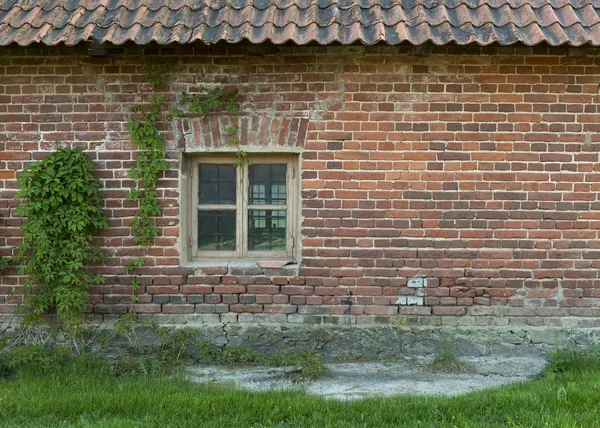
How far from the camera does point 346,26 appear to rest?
5125 mm

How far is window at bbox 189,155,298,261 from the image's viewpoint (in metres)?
5.86

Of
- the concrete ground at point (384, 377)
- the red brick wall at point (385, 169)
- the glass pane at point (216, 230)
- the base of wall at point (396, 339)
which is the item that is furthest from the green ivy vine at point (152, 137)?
the concrete ground at point (384, 377)

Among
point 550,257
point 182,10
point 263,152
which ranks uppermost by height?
point 182,10

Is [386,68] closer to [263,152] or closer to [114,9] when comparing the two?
[263,152]

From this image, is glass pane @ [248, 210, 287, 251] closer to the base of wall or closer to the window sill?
the window sill

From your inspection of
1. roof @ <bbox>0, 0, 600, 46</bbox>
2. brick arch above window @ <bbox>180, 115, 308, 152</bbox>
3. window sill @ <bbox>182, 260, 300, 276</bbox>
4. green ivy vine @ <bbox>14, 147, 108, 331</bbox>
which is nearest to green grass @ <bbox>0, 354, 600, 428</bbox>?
green ivy vine @ <bbox>14, 147, 108, 331</bbox>

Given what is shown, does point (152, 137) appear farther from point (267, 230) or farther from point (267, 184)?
point (267, 230)

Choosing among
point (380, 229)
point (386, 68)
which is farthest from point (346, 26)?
point (380, 229)

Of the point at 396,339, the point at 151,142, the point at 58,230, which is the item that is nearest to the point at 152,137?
the point at 151,142

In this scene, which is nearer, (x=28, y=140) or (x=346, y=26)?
(x=346, y=26)

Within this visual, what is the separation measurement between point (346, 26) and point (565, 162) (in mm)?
2365

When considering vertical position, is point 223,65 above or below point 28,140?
above

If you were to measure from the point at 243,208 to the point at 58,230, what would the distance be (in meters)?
1.70

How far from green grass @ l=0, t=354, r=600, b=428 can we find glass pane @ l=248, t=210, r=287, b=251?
1.59 m
